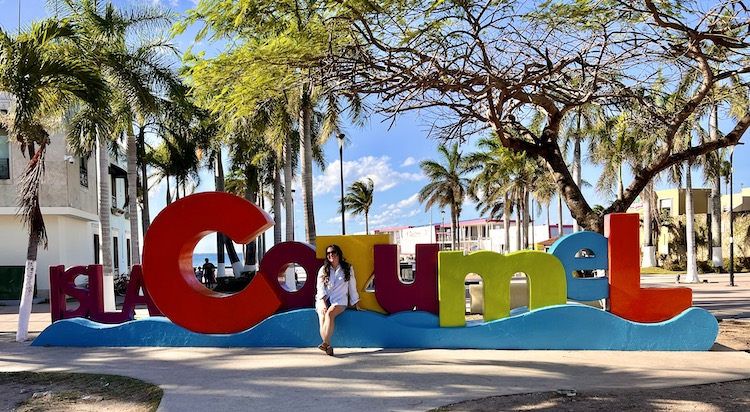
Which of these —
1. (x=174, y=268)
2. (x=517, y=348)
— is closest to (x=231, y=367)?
(x=174, y=268)

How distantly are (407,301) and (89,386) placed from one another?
14.8ft

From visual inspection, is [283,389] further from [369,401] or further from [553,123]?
[553,123]

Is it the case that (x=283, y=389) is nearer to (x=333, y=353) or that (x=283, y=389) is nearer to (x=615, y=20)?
(x=333, y=353)

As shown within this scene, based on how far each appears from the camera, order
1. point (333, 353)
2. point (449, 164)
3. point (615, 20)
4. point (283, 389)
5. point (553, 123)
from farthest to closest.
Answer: point (449, 164) < point (553, 123) < point (615, 20) < point (333, 353) < point (283, 389)

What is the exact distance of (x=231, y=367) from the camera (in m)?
7.80

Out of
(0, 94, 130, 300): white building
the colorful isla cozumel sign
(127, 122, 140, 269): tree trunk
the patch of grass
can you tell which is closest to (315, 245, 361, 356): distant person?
the colorful isla cozumel sign

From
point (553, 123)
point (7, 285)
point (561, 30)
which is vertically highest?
point (561, 30)

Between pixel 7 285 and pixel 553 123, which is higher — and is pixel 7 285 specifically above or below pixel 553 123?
below

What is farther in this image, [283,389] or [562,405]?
[283,389]

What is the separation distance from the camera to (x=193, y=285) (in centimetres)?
945

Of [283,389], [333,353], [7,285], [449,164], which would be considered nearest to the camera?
[283,389]

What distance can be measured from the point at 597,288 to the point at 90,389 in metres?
7.04

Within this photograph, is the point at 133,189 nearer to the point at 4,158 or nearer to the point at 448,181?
the point at 4,158

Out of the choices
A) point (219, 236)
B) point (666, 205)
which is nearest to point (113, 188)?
point (219, 236)
